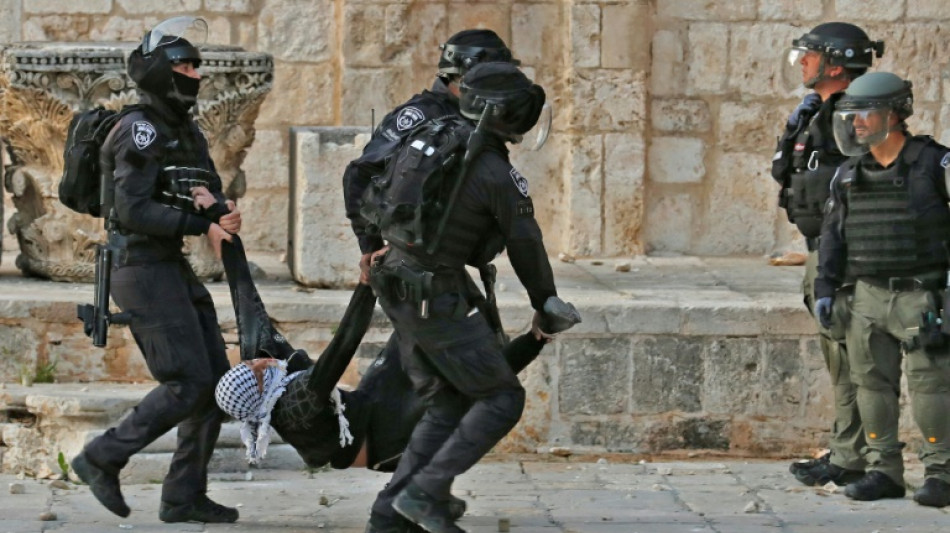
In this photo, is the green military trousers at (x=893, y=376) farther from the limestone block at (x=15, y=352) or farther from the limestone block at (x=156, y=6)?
the limestone block at (x=156, y=6)

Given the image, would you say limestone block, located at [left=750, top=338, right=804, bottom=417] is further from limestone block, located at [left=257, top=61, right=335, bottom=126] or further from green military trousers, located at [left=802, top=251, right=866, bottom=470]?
limestone block, located at [left=257, top=61, right=335, bottom=126]

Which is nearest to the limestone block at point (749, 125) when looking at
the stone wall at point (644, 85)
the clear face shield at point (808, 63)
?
the stone wall at point (644, 85)

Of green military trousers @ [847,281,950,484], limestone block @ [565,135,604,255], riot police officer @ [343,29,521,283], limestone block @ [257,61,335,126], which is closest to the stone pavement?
green military trousers @ [847,281,950,484]

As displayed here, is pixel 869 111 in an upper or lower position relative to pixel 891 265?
upper

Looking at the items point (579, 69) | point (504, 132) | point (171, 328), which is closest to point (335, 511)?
point (171, 328)

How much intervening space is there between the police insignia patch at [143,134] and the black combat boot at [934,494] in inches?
147

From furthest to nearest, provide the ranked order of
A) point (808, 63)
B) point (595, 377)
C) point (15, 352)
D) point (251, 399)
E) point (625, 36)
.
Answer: point (625, 36) → point (595, 377) → point (15, 352) → point (808, 63) → point (251, 399)

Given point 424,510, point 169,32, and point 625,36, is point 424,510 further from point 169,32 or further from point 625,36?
point 625,36

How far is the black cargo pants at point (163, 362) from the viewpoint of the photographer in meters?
7.37

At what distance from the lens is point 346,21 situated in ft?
38.3

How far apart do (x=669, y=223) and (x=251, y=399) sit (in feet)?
17.4

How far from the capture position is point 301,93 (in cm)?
1204

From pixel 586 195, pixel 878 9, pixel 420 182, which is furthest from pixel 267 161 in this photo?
pixel 420 182

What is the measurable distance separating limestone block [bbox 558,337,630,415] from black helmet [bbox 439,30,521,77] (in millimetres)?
1900
